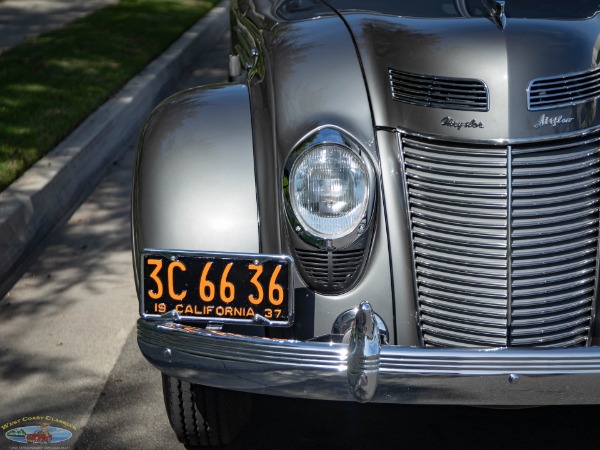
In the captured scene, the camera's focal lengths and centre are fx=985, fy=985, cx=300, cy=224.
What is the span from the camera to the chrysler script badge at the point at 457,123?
280 centimetres

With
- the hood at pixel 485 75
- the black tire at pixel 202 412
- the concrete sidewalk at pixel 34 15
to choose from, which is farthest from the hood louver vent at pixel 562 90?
the concrete sidewalk at pixel 34 15

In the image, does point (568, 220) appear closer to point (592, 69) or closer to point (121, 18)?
point (592, 69)

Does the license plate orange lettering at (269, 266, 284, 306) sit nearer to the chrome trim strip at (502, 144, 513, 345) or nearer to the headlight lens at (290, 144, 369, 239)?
the headlight lens at (290, 144, 369, 239)

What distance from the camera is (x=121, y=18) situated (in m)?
10.0

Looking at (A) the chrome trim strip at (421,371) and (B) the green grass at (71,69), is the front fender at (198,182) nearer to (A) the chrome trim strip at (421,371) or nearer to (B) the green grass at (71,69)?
(A) the chrome trim strip at (421,371)

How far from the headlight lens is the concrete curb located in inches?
84.2

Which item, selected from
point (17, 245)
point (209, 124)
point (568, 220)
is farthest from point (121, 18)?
point (568, 220)

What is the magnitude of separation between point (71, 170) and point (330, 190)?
3.18 meters

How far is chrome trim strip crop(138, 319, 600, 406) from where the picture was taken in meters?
2.54

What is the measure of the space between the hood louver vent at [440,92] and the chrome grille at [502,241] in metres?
0.11

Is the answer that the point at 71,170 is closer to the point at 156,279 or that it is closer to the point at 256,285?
the point at 156,279

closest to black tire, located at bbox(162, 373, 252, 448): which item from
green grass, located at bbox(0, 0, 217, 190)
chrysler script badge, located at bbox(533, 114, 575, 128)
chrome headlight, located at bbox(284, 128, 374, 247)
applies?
chrome headlight, located at bbox(284, 128, 374, 247)

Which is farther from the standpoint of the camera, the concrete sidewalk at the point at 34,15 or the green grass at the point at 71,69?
the concrete sidewalk at the point at 34,15

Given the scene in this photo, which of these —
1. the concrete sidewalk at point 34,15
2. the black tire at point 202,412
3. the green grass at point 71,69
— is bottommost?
the black tire at point 202,412
